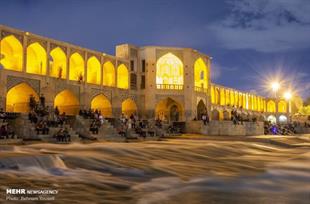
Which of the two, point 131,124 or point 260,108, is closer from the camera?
point 131,124

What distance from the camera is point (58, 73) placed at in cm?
2270

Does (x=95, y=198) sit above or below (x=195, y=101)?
below

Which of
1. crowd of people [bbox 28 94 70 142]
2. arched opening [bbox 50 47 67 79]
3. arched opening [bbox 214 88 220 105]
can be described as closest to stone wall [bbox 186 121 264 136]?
arched opening [bbox 50 47 67 79]

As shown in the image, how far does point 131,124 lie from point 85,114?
2.57 metres

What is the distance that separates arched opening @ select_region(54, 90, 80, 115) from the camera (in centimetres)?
2303

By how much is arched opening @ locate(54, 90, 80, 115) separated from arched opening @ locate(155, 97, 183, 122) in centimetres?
775

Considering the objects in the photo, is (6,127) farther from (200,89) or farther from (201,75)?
(201,75)

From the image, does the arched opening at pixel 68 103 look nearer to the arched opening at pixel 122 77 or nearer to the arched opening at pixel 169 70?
the arched opening at pixel 122 77

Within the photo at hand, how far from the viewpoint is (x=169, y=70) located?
29500mm

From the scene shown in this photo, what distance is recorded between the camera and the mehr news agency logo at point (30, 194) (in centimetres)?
484

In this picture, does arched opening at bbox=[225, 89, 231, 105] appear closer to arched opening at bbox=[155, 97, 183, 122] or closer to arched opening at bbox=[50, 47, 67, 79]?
arched opening at bbox=[155, 97, 183, 122]

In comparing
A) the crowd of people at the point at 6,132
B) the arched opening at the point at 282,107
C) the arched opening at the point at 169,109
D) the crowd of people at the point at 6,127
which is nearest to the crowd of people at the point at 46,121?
the crowd of people at the point at 6,127

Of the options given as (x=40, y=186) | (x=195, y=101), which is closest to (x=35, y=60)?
(x=195, y=101)

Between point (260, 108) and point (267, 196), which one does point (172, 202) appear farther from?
point (260, 108)
